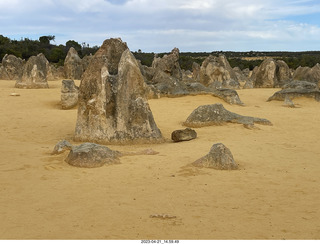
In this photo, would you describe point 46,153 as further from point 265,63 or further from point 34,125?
point 265,63

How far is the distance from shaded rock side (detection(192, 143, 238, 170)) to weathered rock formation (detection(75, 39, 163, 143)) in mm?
2654

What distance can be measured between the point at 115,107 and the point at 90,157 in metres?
2.44

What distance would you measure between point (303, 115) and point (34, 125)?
29.6 ft

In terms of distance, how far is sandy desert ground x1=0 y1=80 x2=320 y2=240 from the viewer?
409 cm

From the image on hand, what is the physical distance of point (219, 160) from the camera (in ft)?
21.6

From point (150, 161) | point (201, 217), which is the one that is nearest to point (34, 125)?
point (150, 161)

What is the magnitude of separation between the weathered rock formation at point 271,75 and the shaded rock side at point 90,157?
21162 mm

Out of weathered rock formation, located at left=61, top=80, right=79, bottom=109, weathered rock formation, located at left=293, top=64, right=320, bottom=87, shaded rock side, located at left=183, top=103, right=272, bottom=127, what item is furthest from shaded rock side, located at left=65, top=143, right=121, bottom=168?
weathered rock formation, located at left=293, top=64, right=320, bottom=87

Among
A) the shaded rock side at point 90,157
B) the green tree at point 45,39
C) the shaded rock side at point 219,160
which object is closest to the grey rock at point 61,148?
the shaded rock side at point 90,157

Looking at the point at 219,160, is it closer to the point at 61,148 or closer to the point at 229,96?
the point at 61,148

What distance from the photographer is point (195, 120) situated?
37.9 feet

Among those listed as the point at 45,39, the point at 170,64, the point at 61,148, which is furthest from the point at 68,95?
the point at 45,39

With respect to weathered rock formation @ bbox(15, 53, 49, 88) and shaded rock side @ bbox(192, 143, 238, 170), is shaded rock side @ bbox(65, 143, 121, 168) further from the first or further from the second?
weathered rock formation @ bbox(15, 53, 49, 88)

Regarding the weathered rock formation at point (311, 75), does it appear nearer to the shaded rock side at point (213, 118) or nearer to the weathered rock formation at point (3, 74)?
the shaded rock side at point (213, 118)
